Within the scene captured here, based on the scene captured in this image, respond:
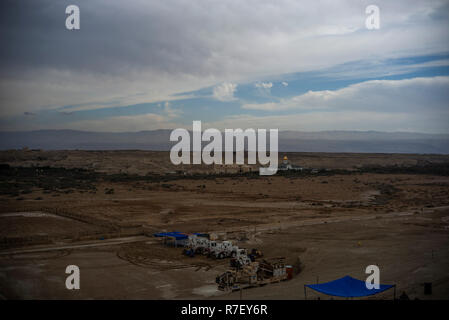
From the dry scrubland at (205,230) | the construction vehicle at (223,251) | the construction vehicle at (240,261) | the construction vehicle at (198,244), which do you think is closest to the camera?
the dry scrubland at (205,230)

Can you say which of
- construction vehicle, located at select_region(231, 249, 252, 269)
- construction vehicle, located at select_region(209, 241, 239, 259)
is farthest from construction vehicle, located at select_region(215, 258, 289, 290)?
construction vehicle, located at select_region(209, 241, 239, 259)

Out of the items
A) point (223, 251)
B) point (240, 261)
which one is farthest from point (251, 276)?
point (223, 251)

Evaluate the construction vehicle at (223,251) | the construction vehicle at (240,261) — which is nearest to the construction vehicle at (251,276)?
the construction vehicle at (240,261)

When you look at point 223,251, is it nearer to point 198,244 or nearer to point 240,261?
point 198,244

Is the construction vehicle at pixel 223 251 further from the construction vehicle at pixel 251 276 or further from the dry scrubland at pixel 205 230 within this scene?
the construction vehicle at pixel 251 276

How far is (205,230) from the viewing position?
1222 inches

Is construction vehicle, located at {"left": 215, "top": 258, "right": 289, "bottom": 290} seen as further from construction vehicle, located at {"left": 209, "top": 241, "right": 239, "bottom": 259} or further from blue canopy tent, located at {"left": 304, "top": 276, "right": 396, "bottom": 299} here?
blue canopy tent, located at {"left": 304, "top": 276, "right": 396, "bottom": 299}

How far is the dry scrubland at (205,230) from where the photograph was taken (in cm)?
1709

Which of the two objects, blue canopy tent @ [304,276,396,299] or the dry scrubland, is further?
the dry scrubland

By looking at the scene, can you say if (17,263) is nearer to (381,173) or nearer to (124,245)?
(124,245)

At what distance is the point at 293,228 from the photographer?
31.3 meters

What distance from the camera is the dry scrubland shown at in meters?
17.1
